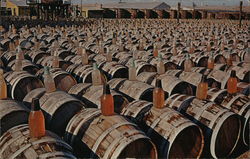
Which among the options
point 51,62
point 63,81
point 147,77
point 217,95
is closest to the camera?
point 217,95

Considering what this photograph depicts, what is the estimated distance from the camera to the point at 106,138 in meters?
3.73

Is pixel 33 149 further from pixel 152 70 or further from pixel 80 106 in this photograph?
pixel 152 70

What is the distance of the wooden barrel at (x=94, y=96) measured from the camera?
539cm

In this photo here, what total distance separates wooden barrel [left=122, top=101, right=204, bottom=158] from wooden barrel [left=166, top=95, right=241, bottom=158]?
0.47m

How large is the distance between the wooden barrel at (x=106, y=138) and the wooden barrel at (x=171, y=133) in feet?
1.73

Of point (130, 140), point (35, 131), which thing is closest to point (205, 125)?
point (130, 140)

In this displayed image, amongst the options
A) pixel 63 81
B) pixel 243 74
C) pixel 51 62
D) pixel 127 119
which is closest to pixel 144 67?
pixel 63 81

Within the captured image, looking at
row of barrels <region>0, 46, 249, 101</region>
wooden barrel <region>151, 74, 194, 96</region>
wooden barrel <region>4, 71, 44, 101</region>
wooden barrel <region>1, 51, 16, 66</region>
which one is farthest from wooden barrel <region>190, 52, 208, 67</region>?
wooden barrel <region>1, 51, 16, 66</region>

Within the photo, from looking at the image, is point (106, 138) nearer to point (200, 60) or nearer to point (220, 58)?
point (200, 60)

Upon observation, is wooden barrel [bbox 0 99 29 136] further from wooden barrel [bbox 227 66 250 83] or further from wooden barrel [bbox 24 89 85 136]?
wooden barrel [bbox 227 66 250 83]

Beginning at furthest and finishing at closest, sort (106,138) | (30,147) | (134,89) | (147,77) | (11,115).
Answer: (147,77), (134,89), (11,115), (106,138), (30,147)

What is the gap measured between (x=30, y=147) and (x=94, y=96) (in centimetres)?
244

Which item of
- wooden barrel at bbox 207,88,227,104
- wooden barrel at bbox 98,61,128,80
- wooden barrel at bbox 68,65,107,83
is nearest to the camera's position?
wooden barrel at bbox 207,88,227,104

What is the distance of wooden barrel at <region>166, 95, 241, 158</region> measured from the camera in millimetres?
4758
